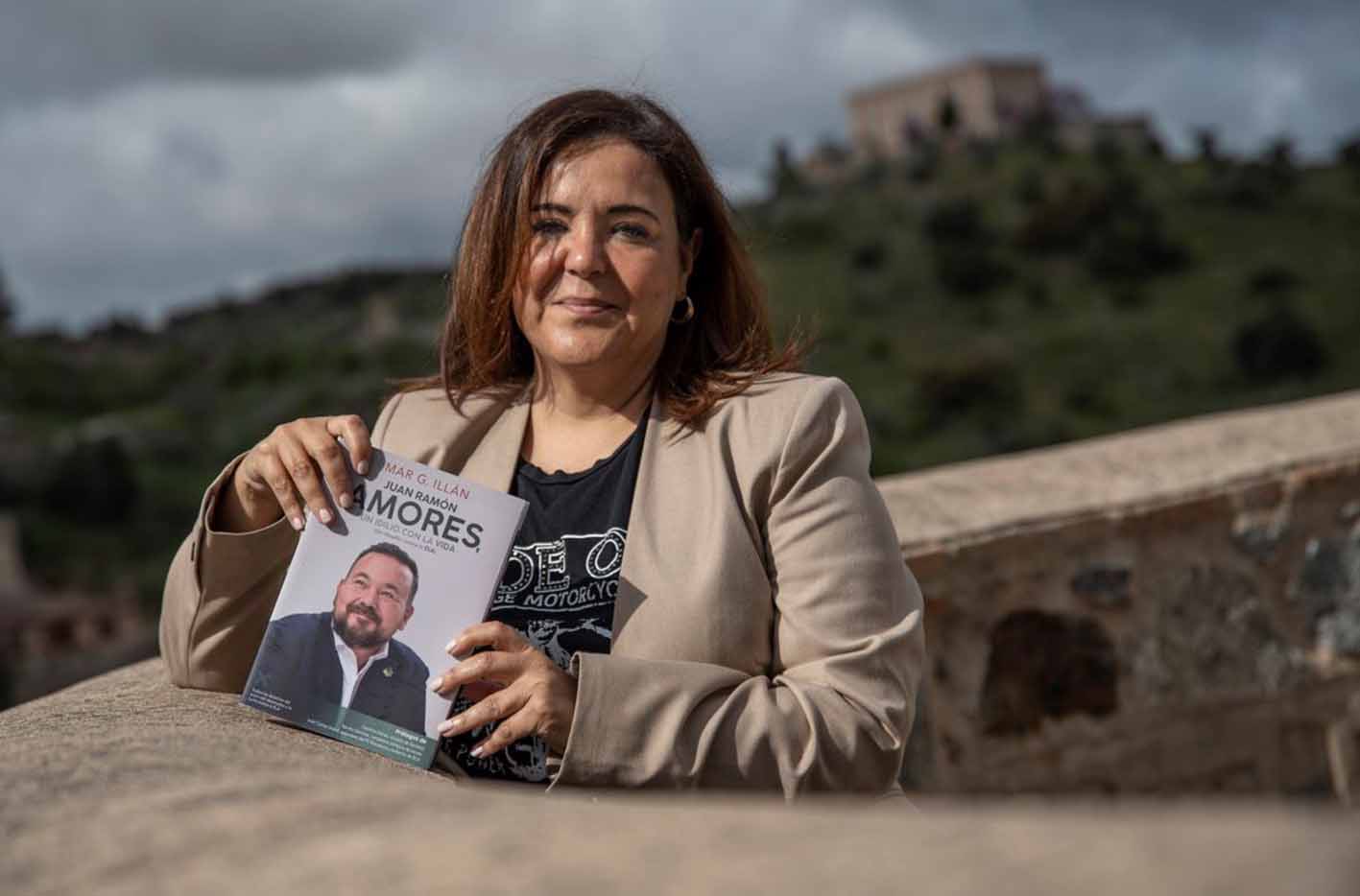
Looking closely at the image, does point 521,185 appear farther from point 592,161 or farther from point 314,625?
point 314,625

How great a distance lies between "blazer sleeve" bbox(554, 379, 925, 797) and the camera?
2.11 meters

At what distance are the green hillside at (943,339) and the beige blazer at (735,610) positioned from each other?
627 inches

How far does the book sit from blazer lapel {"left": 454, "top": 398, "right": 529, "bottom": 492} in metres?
0.38

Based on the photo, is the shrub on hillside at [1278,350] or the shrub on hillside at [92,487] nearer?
the shrub on hillside at [92,487]

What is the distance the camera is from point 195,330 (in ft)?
116

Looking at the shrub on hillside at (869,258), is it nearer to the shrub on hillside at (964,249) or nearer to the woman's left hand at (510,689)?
the shrub on hillside at (964,249)

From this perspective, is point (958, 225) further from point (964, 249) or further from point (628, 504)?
point (628, 504)

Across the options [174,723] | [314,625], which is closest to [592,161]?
[314,625]

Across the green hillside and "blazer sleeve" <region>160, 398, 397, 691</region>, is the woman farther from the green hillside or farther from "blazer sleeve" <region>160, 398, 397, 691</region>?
the green hillside

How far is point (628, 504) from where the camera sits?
250cm

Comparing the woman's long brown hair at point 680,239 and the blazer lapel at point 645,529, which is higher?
the woman's long brown hair at point 680,239

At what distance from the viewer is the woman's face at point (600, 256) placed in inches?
99.9

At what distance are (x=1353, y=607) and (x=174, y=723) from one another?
9.30 ft

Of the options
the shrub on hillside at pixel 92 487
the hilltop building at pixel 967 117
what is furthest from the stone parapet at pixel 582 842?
the hilltop building at pixel 967 117
